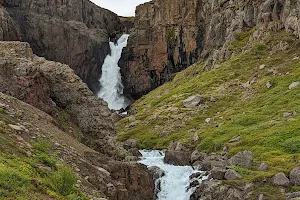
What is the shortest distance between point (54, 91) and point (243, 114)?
127ft

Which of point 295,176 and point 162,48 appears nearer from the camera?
point 295,176

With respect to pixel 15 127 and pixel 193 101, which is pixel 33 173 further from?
pixel 193 101

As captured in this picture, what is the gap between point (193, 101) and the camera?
7338cm

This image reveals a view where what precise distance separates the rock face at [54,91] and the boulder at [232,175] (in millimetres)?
13287

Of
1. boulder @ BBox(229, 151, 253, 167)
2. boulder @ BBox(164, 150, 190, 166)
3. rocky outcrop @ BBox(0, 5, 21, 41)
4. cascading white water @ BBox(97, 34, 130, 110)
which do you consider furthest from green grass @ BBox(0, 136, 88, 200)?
cascading white water @ BBox(97, 34, 130, 110)

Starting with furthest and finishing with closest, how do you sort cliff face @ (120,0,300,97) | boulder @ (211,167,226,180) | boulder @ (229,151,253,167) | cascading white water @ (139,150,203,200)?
cliff face @ (120,0,300,97), boulder @ (229,151,253,167), cascading white water @ (139,150,203,200), boulder @ (211,167,226,180)

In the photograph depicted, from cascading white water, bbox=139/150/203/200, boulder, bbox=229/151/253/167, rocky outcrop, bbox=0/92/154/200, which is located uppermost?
rocky outcrop, bbox=0/92/154/200

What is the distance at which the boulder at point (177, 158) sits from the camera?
152 feet

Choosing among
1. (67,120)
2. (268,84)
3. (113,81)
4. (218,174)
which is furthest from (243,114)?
(113,81)

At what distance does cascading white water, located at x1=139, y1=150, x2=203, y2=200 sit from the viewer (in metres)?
37.2

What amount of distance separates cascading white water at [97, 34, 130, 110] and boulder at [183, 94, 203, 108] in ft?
151

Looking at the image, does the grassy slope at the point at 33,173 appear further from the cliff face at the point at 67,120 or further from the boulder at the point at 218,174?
the boulder at the point at 218,174

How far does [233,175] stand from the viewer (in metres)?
34.7

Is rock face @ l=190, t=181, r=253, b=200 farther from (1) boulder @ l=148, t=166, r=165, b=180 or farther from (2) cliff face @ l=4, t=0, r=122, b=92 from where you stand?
(2) cliff face @ l=4, t=0, r=122, b=92
